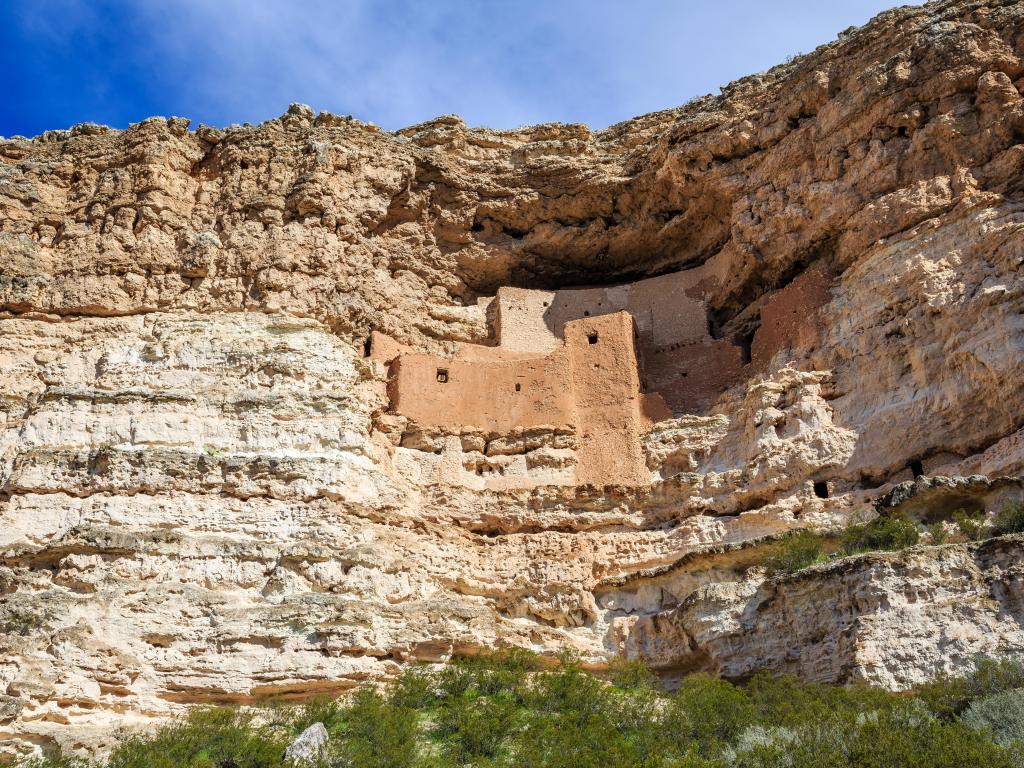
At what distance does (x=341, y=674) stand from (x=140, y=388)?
6.60m

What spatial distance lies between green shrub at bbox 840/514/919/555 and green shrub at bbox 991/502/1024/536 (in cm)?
102

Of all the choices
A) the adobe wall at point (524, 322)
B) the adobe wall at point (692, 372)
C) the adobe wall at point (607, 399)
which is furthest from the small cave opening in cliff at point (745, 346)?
the adobe wall at point (524, 322)

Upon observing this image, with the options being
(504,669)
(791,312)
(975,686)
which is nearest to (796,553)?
(975,686)

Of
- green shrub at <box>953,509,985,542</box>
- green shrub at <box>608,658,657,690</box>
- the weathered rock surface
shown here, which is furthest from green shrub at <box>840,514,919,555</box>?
green shrub at <box>608,658,657,690</box>

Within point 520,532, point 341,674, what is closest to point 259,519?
point 341,674

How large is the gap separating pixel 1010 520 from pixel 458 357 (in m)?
11.2

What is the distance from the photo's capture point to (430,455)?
20672 millimetres

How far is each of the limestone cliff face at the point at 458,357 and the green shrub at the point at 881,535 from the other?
3.16 feet

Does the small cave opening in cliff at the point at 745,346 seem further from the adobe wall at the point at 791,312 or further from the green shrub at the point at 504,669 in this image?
the green shrub at the point at 504,669

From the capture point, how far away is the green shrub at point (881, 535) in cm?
1530

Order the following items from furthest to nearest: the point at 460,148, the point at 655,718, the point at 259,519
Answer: the point at 460,148
the point at 259,519
the point at 655,718

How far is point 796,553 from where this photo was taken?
16469 millimetres

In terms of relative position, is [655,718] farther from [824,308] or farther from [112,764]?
[824,308]

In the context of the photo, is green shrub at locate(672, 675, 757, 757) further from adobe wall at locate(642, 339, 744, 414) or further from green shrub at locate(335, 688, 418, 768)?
adobe wall at locate(642, 339, 744, 414)
